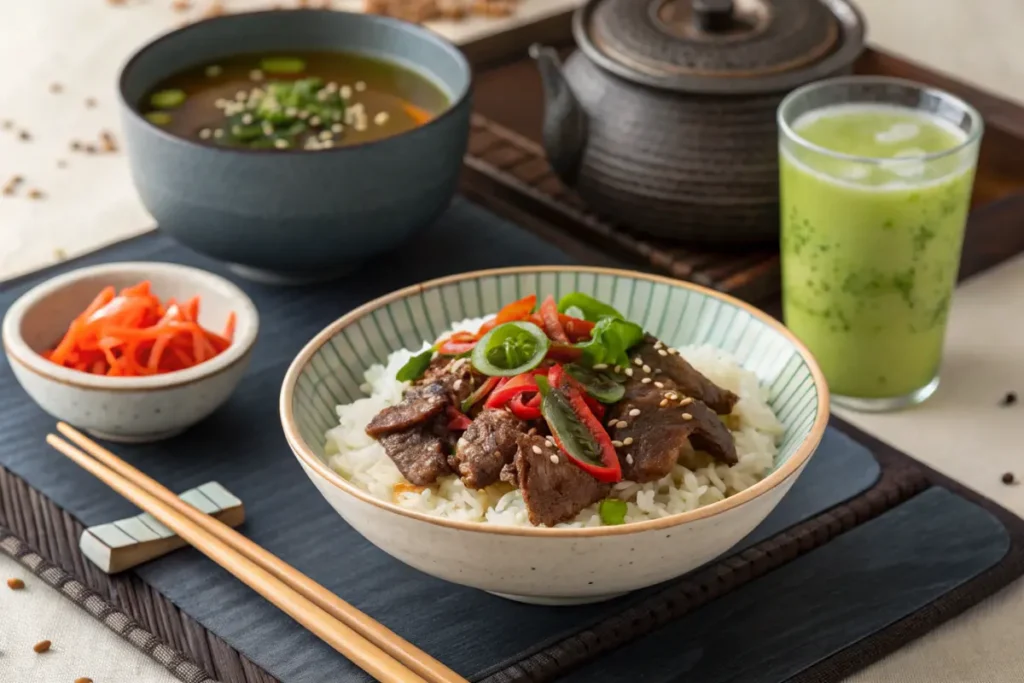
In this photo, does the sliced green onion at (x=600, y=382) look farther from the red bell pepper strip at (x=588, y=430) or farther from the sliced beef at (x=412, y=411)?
the sliced beef at (x=412, y=411)

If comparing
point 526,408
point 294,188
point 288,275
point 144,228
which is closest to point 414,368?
point 526,408

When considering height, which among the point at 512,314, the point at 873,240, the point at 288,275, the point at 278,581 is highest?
the point at 512,314

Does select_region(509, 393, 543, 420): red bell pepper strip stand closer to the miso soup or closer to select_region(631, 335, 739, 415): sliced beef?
select_region(631, 335, 739, 415): sliced beef

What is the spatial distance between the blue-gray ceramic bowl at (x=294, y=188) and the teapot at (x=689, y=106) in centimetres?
32

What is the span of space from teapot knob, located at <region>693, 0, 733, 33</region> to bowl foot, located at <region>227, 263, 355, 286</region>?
3.13 ft

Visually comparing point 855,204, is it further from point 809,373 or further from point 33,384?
point 33,384

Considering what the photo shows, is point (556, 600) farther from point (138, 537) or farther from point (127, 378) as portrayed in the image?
point (127, 378)

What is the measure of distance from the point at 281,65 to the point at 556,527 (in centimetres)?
172

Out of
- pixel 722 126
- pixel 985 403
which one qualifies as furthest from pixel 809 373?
pixel 722 126

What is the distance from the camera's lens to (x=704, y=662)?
6.84ft

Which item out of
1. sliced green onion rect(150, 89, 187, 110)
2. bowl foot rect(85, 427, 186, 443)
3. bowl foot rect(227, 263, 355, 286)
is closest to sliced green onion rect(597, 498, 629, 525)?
bowl foot rect(85, 427, 186, 443)

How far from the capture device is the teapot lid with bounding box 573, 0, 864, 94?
3.03 metres

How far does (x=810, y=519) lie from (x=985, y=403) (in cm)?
67

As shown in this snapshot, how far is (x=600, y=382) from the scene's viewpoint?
217cm
